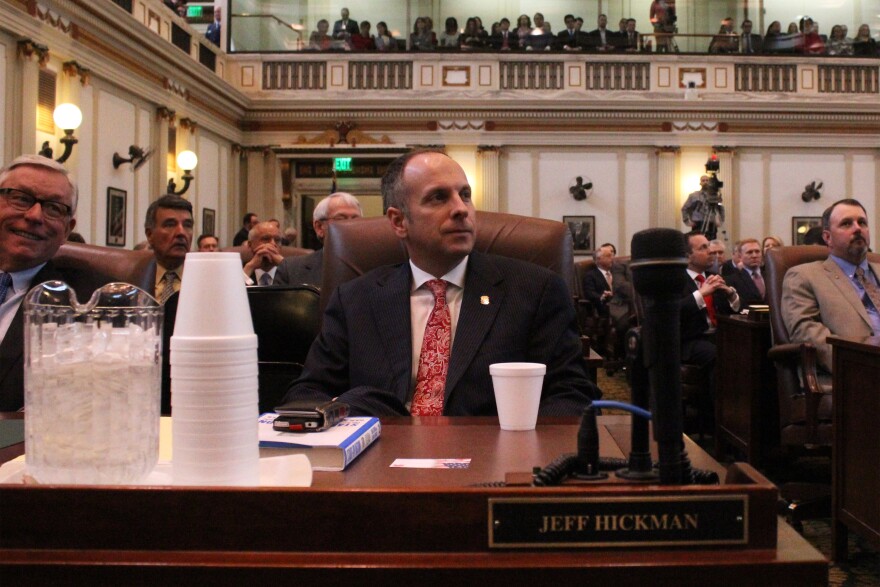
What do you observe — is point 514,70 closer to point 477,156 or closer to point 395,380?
point 477,156

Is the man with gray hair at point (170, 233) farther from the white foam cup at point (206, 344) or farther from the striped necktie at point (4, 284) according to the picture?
the white foam cup at point (206, 344)

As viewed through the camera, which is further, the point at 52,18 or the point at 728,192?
the point at 728,192

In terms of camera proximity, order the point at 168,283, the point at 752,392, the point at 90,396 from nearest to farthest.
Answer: the point at 90,396 < the point at 168,283 < the point at 752,392

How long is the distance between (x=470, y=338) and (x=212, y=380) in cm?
119

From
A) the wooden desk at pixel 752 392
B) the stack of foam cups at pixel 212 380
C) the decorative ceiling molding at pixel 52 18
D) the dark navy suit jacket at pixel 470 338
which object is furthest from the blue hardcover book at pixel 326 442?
the decorative ceiling molding at pixel 52 18

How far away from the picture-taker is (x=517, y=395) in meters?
1.33

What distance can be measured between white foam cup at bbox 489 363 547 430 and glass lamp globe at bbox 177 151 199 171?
30.0 ft

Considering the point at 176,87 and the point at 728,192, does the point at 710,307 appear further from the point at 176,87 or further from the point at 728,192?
the point at 728,192

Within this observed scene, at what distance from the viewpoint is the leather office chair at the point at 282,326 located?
2652mm

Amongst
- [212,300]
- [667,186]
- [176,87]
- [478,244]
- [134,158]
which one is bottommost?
[212,300]

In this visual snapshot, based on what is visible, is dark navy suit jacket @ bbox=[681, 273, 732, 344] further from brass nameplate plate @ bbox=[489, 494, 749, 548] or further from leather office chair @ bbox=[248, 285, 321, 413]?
brass nameplate plate @ bbox=[489, 494, 749, 548]

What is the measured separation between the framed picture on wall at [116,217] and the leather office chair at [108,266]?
20.7ft

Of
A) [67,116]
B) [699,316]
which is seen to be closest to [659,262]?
[699,316]

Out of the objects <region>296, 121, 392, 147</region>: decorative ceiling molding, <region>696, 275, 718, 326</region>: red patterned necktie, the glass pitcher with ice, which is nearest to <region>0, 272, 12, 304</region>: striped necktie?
the glass pitcher with ice
